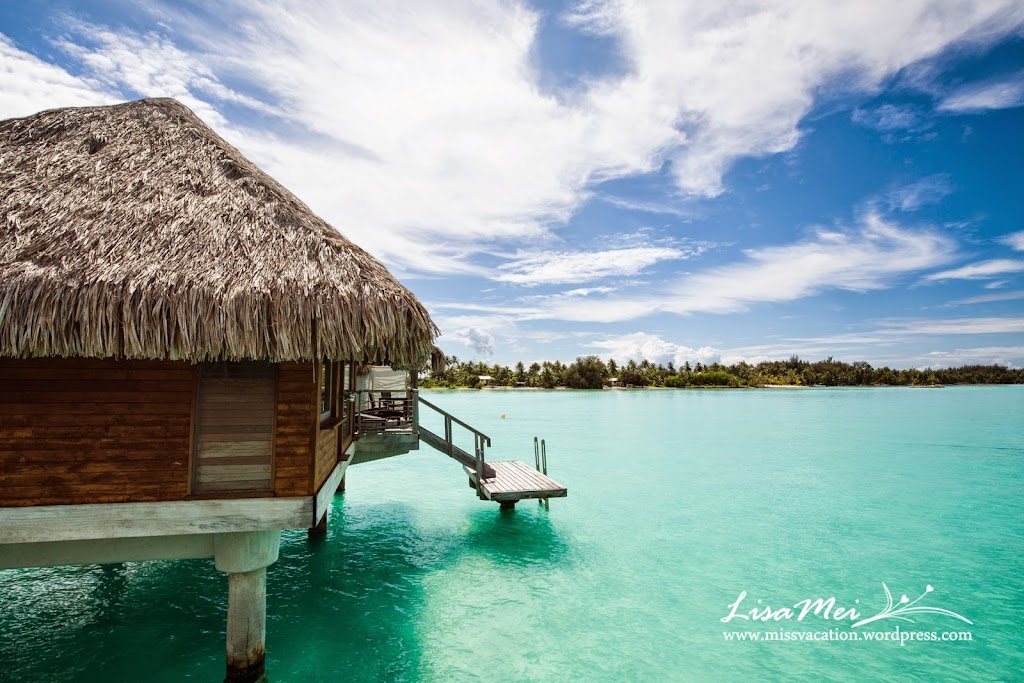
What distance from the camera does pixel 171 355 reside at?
491 cm

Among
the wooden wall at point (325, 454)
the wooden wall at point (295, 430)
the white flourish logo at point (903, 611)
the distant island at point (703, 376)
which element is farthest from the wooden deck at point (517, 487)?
the distant island at point (703, 376)

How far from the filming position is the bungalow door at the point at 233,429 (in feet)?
17.9

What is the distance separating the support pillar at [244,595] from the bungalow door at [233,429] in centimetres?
68

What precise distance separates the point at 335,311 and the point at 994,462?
32658 mm

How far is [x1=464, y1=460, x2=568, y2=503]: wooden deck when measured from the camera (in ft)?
39.2

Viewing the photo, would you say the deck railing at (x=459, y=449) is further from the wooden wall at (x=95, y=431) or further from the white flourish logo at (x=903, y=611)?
the white flourish logo at (x=903, y=611)

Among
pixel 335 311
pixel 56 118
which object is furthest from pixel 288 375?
pixel 56 118

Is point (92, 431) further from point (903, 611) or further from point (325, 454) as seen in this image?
point (903, 611)

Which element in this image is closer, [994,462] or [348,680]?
[348,680]

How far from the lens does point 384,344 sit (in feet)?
18.9

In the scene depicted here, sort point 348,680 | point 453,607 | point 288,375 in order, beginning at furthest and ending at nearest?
1. point 453,607
2. point 348,680
3. point 288,375

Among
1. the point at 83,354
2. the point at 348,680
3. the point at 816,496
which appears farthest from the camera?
the point at 816,496

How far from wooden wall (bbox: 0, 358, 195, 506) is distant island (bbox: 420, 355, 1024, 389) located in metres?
76.2

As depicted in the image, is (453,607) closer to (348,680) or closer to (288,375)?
(348,680)
